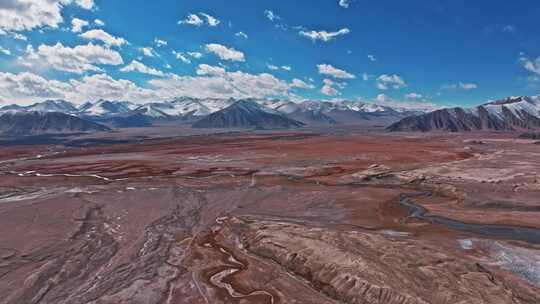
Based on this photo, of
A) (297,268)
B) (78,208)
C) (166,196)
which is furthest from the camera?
(166,196)

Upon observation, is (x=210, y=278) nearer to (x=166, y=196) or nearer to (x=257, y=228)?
(x=257, y=228)

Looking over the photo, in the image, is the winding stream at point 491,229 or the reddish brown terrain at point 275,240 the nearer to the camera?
the reddish brown terrain at point 275,240

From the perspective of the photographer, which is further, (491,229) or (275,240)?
(491,229)

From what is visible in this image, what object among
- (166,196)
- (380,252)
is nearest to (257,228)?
(380,252)

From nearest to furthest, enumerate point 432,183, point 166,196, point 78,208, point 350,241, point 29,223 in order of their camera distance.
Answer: point 350,241 < point 29,223 < point 78,208 < point 166,196 < point 432,183

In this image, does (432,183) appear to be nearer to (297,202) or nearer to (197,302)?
(297,202)

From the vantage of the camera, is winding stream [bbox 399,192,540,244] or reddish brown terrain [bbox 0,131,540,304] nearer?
reddish brown terrain [bbox 0,131,540,304]

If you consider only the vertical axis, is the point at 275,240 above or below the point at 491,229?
above

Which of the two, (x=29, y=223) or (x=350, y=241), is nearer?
(x=350, y=241)
